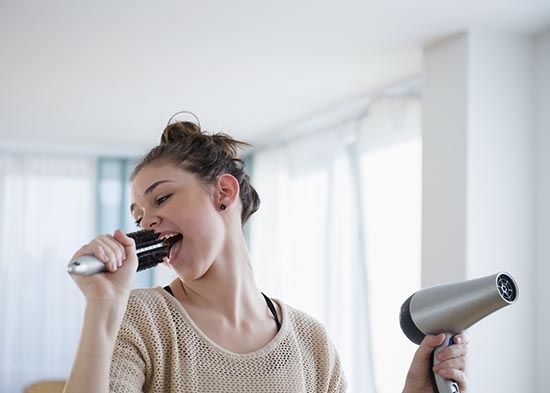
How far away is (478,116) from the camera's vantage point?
3678 millimetres

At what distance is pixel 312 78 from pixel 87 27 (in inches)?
50.4

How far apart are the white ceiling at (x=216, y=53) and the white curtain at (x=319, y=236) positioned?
0.35 m

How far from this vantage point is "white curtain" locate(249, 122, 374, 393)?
5.20 meters

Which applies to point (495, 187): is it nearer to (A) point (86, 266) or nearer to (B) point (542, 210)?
(B) point (542, 210)

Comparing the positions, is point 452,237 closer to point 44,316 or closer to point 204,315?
point 204,315

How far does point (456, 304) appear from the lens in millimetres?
1523

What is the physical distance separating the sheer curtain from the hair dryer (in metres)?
3.05

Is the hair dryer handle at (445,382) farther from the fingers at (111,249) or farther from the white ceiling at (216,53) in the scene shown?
the white ceiling at (216,53)

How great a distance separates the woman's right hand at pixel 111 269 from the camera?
1283 millimetres

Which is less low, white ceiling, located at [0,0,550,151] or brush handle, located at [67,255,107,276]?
white ceiling, located at [0,0,550,151]

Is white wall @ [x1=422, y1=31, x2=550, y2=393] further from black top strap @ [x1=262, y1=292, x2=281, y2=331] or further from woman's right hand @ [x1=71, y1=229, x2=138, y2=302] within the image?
woman's right hand @ [x1=71, y1=229, x2=138, y2=302]

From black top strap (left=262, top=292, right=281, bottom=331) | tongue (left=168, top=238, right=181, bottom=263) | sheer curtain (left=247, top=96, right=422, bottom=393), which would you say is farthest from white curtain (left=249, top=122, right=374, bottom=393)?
tongue (left=168, top=238, right=181, bottom=263)

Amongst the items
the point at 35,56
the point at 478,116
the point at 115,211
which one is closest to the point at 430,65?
the point at 478,116

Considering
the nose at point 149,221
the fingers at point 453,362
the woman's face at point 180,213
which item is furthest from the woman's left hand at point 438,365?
the nose at point 149,221
